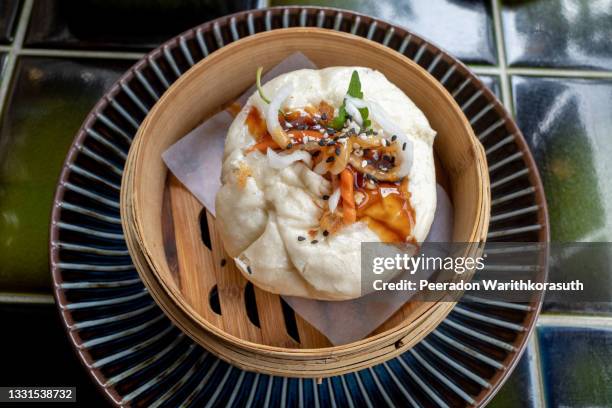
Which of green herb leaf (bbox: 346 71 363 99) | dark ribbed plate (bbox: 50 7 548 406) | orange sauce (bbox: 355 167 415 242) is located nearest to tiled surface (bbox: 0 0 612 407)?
dark ribbed plate (bbox: 50 7 548 406)

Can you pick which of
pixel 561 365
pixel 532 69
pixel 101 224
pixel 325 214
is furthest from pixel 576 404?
pixel 101 224

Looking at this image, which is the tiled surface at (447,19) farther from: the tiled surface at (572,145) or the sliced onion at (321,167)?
the sliced onion at (321,167)

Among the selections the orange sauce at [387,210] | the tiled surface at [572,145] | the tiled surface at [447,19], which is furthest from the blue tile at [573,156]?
the orange sauce at [387,210]

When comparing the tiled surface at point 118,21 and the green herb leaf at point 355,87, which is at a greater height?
the tiled surface at point 118,21

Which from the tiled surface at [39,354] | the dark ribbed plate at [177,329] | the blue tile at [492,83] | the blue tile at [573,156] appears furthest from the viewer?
the blue tile at [492,83]

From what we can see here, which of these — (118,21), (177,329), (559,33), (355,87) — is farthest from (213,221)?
(559,33)

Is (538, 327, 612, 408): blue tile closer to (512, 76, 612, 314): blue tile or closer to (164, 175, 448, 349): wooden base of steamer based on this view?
(512, 76, 612, 314): blue tile
